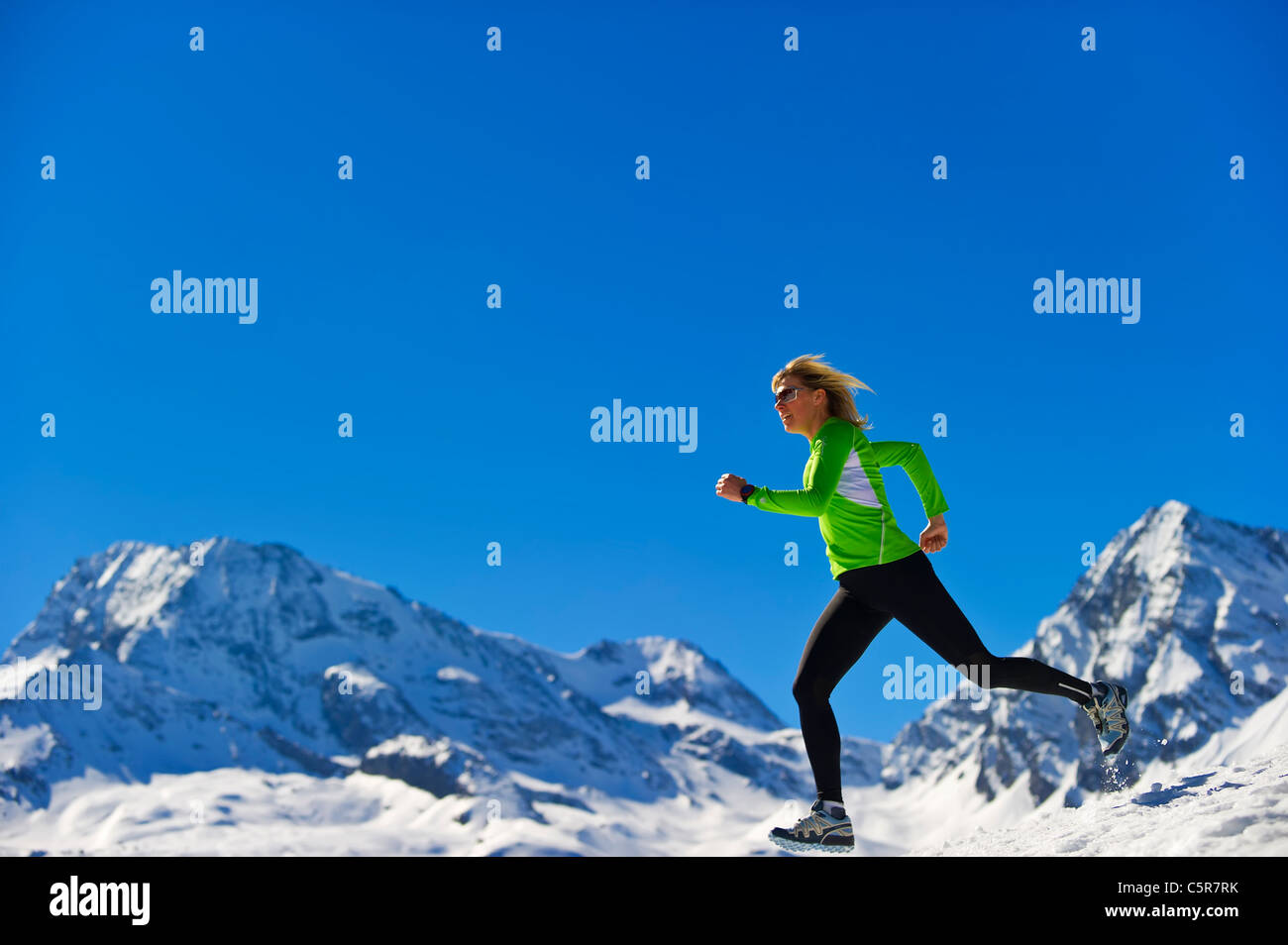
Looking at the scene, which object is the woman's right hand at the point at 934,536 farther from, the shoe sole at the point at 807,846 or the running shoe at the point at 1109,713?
the shoe sole at the point at 807,846

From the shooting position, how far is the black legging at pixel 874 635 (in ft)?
24.4

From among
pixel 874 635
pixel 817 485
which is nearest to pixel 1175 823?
pixel 874 635

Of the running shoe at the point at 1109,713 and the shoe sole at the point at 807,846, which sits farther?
the running shoe at the point at 1109,713

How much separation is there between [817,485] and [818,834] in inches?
93.0

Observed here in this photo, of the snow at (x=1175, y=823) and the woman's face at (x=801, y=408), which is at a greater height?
the woman's face at (x=801, y=408)

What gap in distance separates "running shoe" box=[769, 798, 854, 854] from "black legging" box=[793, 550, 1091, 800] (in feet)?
0.58

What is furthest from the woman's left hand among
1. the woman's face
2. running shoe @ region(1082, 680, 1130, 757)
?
running shoe @ region(1082, 680, 1130, 757)

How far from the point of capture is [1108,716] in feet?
25.7

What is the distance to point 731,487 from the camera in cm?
737

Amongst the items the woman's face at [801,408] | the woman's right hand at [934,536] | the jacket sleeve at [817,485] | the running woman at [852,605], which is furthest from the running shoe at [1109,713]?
the woman's face at [801,408]
